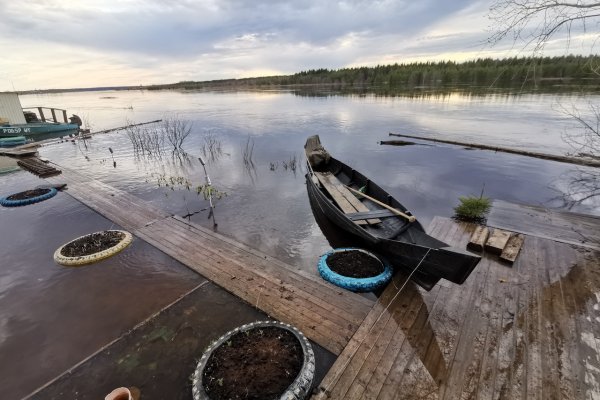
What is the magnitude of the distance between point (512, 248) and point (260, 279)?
571 centimetres

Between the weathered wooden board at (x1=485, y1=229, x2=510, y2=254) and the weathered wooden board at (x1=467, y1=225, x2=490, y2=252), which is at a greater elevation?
the weathered wooden board at (x1=485, y1=229, x2=510, y2=254)

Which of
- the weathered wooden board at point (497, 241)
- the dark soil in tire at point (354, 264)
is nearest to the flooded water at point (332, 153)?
the dark soil in tire at point (354, 264)

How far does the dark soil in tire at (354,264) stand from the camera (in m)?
5.92

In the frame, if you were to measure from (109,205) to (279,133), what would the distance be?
1791 cm

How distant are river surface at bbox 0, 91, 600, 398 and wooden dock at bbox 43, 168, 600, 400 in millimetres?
1509

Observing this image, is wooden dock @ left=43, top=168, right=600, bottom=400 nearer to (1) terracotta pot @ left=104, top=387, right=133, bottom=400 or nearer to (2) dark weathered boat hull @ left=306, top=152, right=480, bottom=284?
(2) dark weathered boat hull @ left=306, top=152, right=480, bottom=284

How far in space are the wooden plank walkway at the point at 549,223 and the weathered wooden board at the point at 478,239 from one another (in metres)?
1.08

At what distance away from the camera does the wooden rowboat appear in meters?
4.60

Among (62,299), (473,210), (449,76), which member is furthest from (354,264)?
(449,76)

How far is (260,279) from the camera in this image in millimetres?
5895

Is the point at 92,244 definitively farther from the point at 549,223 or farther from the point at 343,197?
the point at 549,223

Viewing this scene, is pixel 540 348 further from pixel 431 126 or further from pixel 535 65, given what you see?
pixel 431 126

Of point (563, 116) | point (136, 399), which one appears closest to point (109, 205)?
point (136, 399)

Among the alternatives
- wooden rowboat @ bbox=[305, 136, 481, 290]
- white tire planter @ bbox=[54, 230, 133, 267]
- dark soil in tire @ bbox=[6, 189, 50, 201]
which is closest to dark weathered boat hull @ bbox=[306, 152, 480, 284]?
wooden rowboat @ bbox=[305, 136, 481, 290]
